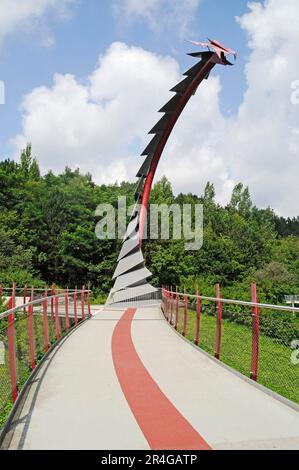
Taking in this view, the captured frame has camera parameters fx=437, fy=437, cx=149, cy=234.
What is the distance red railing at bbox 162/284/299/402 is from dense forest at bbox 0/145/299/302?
92.6 feet

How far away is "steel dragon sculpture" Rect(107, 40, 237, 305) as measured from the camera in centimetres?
2912

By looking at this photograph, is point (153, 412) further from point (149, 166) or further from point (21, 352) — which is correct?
point (149, 166)

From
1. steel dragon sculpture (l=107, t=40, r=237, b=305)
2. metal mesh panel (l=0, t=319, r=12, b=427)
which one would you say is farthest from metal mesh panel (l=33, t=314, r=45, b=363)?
steel dragon sculpture (l=107, t=40, r=237, b=305)

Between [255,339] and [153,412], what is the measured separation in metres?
2.38

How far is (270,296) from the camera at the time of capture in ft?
115

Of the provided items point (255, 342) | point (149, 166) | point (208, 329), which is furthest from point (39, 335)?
point (149, 166)

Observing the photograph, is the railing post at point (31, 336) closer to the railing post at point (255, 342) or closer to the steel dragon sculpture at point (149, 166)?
the railing post at point (255, 342)

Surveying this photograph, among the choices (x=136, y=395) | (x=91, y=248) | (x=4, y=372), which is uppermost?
(x=91, y=248)

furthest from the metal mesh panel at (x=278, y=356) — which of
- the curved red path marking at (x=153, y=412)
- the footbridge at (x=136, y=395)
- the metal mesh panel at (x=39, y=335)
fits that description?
the metal mesh panel at (x=39, y=335)

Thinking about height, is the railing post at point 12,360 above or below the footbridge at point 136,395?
above

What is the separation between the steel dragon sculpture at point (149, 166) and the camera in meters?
29.1

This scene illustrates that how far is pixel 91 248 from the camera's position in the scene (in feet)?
155

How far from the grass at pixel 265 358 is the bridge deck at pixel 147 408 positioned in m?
0.56

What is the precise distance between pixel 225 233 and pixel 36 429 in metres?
58.8
